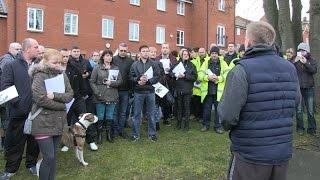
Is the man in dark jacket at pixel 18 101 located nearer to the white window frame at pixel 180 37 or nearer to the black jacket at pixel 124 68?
the black jacket at pixel 124 68

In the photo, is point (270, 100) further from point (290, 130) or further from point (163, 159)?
point (163, 159)

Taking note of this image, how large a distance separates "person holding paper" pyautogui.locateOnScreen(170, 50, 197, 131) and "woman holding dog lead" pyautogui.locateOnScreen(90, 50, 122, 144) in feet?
6.37

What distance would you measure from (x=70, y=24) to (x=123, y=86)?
83.2ft

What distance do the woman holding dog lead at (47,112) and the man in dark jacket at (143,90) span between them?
12.6 feet

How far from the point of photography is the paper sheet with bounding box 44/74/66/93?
20.6 feet

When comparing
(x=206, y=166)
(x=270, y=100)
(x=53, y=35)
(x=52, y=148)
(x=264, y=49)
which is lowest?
(x=206, y=166)

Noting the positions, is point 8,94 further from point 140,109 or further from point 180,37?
point 180,37

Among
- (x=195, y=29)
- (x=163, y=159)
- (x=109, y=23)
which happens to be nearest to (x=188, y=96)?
(x=163, y=159)

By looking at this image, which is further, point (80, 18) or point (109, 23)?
point (109, 23)

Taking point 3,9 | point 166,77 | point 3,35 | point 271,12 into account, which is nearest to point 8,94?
point 166,77

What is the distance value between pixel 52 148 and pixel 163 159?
9.15 ft

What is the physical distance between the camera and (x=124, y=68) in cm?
1047

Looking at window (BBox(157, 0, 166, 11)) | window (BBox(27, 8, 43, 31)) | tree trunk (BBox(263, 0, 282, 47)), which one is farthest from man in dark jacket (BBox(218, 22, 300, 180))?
window (BBox(157, 0, 166, 11))

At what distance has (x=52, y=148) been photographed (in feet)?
20.2
